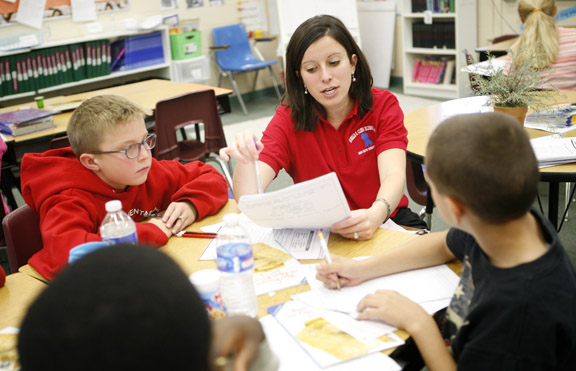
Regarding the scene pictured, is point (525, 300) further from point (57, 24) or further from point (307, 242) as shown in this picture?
point (57, 24)

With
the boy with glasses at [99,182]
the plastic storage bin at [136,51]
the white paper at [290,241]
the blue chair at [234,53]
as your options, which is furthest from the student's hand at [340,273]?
the blue chair at [234,53]

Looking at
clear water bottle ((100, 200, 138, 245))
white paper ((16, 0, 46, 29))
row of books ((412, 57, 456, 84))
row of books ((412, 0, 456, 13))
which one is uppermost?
white paper ((16, 0, 46, 29))

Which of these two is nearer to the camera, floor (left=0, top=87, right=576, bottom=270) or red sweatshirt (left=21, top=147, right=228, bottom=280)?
red sweatshirt (left=21, top=147, right=228, bottom=280)

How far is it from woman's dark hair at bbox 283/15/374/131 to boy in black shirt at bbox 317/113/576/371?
3.03 feet

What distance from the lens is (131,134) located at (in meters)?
1.65

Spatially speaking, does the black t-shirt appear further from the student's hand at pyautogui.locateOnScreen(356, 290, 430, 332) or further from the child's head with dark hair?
the child's head with dark hair

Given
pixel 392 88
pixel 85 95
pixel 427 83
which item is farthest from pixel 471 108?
pixel 392 88

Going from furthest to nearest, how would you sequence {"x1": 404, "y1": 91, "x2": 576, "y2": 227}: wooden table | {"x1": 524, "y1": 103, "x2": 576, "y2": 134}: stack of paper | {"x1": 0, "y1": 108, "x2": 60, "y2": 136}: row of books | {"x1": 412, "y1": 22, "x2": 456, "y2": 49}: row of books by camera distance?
{"x1": 412, "y1": 22, "x2": 456, "y2": 49}: row of books → {"x1": 0, "y1": 108, "x2": 60, "y2": 136}: row of books → {"x1": 524, "y1": 103, "x2": 576, "y2": 134}: stack of paper → {"x1": 404, "y1": 91, "x2": 576, "y2": 227}: wooden table

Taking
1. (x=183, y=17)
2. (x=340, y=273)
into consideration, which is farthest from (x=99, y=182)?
(x=183, y=17)

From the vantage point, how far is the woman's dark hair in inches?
73.3

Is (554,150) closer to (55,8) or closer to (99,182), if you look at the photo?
(99,182)

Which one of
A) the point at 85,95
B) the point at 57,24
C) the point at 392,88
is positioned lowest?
the point at 392,88

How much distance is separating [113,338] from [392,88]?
6728 mm

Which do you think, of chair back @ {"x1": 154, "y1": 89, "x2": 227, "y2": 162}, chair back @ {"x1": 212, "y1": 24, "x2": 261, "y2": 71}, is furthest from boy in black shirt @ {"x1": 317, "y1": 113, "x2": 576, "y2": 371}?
chair back @ {"x1": 212, "y1": 24, "x2": 261, "y2": 71}
